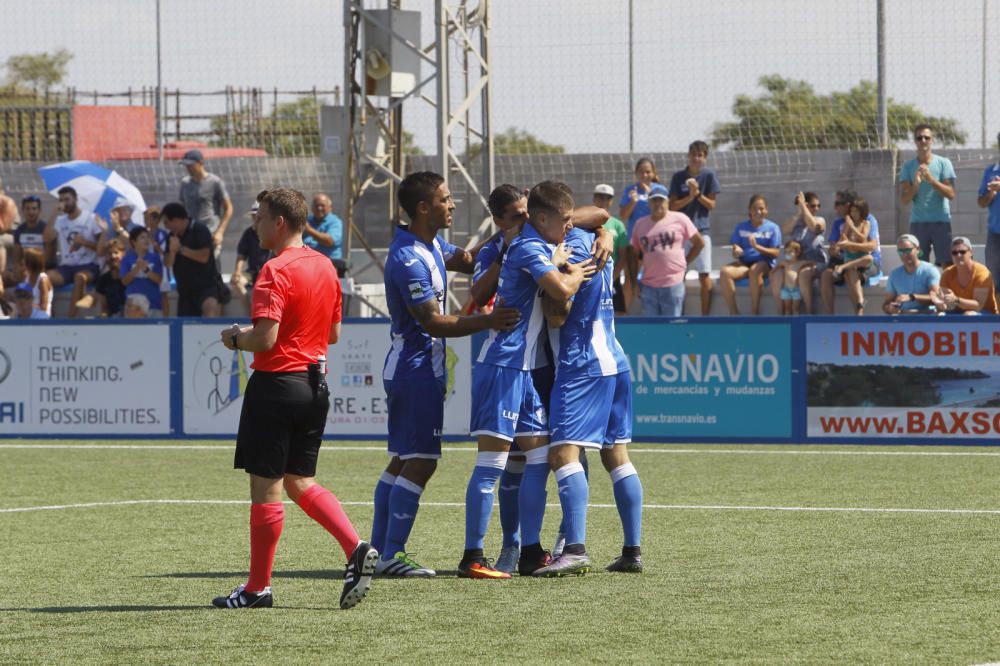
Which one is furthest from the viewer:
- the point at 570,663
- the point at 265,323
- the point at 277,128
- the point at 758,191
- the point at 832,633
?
the point at 277,128

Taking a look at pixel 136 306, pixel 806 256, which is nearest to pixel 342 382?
pixel 136 306

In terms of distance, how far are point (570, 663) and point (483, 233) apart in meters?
14.5

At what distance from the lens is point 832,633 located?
20.6ft

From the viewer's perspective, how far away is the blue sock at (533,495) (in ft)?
26.2

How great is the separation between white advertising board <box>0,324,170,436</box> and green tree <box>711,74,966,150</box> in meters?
8.30

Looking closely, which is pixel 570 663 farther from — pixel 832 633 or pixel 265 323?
pixel 265 323

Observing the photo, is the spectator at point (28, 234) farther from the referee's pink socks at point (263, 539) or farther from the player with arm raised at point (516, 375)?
the referee's pink socks at point (263, 539)

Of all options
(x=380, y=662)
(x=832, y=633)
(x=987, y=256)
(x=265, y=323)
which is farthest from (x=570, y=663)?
(x=987, y=256)

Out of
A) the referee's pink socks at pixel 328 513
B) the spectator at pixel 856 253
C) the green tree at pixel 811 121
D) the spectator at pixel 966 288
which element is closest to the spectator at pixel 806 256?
the spectator at pixel 856 253

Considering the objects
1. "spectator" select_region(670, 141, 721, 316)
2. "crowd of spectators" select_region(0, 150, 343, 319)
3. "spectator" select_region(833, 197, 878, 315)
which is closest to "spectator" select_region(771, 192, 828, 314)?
"spectator" select_region(833, 197, 878, 315)

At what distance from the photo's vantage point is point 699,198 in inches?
725

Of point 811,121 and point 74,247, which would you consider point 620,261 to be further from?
point 74,247

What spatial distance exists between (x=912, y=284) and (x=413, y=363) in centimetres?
942

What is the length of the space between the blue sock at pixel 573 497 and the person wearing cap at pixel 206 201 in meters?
12.6
